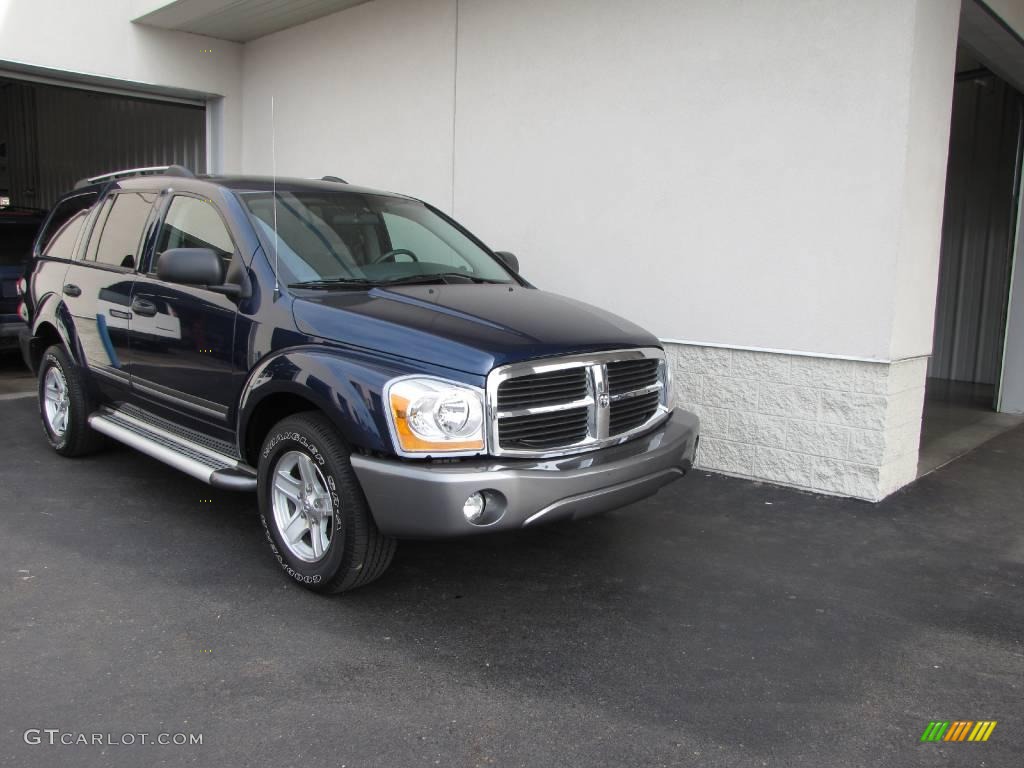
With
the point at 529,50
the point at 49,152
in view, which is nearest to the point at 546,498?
the point at 529,50

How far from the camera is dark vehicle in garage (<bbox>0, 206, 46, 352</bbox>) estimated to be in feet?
28.7

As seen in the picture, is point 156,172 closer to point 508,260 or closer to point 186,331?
point 186,331

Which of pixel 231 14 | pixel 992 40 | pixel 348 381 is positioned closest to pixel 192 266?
pixel 348 381

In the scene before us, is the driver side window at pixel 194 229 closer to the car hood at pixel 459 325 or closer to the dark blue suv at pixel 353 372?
the dark blue suv at pixel 353 372

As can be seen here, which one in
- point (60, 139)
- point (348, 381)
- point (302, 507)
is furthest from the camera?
point (60, 139)

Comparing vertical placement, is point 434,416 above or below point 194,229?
below

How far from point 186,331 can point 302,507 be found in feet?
4.25

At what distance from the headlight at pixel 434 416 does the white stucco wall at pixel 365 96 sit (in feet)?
15.8

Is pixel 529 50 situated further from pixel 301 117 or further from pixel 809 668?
pixel 809 668

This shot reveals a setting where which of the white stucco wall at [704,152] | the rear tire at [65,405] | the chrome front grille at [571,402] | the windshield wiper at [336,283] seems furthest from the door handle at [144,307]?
the white stucco wall at [704,152]

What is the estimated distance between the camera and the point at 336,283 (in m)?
4.16

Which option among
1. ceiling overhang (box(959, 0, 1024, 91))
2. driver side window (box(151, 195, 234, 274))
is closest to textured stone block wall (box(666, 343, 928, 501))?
ceiling overhang (box(959, 0, 1024, 91))

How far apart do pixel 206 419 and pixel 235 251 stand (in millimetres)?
883

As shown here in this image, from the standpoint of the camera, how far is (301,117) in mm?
9594
